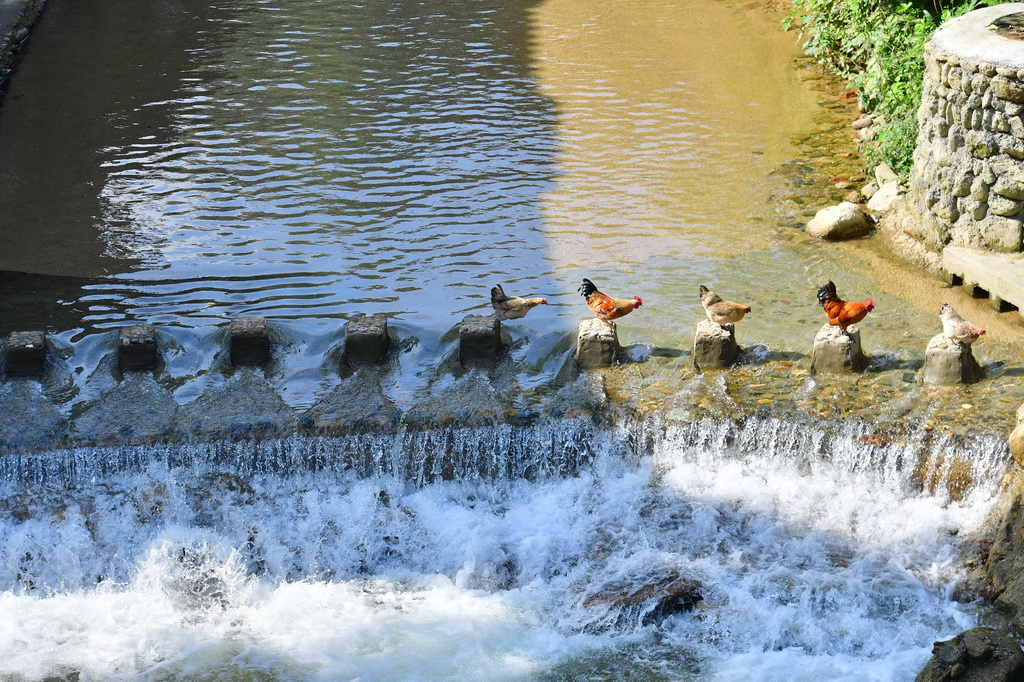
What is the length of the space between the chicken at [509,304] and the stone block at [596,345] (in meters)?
0.38

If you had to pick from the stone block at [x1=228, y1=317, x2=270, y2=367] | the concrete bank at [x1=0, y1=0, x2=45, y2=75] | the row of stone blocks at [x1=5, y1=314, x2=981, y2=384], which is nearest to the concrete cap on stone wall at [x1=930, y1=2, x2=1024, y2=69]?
the row of stone blocks at [x1=5, y1=314, x2=981, y2=384]

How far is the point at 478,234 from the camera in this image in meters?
9.62

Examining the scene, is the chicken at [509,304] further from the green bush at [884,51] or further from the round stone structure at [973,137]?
the green bush at [884,51]

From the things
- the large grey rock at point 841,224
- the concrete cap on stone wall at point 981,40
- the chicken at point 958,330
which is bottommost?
the large grey rock at point 841,224

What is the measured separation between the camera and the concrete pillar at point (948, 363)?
273 inches

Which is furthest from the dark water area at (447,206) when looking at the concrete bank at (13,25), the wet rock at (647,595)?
the wet rock at (647,595)

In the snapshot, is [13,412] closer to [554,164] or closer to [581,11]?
[554,164]

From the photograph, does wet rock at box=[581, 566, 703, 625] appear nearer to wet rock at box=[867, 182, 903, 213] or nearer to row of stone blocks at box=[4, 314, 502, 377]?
row of stone blocks at box=[4, 314, 502, 377]

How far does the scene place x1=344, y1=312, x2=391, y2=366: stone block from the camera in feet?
25.2

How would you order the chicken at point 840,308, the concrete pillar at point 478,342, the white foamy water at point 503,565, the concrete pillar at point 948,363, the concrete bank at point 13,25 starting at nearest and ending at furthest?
the white foamy water at point 503,565
the concrete pillar at point 948,363
the chicken at point 840,308
the concrete pillar at point 478,342
the concrete bank at point 13,25

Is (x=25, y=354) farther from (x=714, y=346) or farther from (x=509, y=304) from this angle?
(x=714, y=346)

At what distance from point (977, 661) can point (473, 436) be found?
10.5 ft

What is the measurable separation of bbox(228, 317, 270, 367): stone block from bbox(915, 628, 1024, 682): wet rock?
469 cm

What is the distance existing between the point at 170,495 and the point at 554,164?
5520 millimetres
